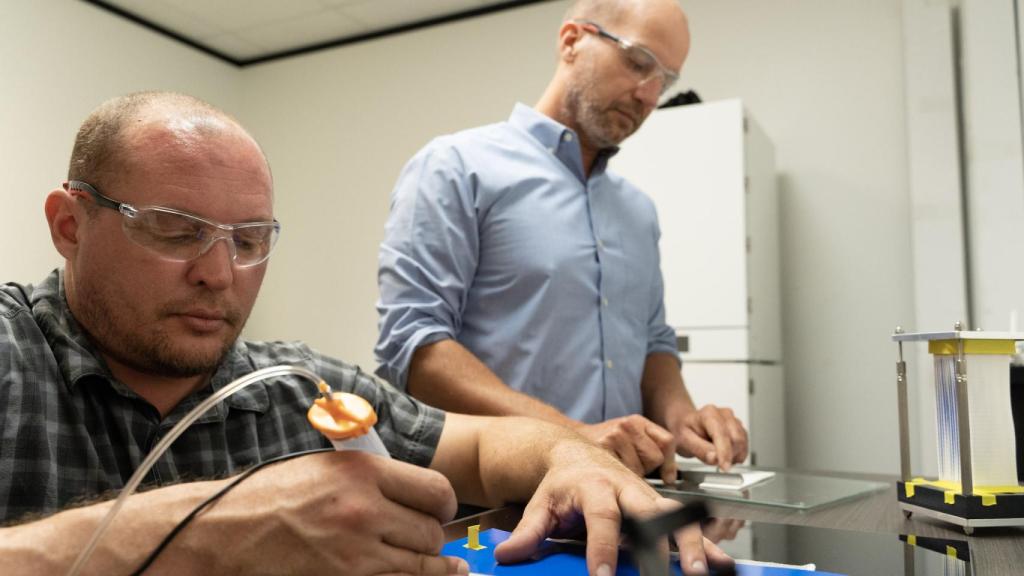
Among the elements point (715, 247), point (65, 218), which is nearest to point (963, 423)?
point (65, 218)

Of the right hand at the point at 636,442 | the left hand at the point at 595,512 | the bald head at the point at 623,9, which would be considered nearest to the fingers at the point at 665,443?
the right hand at the point at 636,442

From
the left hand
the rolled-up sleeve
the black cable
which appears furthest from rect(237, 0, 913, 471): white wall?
the black cable

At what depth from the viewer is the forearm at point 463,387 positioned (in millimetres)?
1302

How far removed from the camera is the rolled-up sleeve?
1.39 m

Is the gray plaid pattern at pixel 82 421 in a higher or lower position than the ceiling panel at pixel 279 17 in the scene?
lower

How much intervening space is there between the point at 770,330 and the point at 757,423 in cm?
39

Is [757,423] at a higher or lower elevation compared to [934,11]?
lower

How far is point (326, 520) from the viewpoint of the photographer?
57 cm

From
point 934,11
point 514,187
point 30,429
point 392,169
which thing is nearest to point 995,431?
point 514,187

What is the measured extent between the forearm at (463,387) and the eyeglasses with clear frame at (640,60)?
641 millimetres

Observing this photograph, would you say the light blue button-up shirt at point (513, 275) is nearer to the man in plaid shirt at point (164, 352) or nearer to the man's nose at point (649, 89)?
the man's nose at point (649, 89)

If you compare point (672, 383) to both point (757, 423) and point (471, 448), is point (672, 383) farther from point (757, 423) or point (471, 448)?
point (757, 423)

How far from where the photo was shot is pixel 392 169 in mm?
4258

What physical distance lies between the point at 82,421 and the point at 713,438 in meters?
0.94
